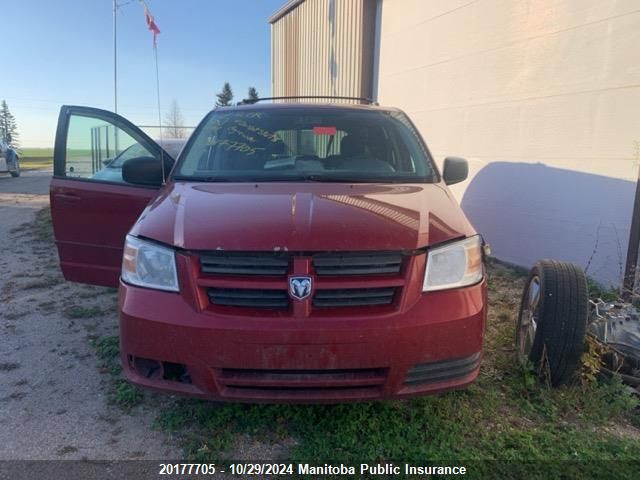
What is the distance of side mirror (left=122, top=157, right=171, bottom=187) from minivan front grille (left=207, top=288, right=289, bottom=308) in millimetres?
1493

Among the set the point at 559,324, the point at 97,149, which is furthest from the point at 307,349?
the point at 97,149

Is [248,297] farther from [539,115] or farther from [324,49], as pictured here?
[324,49]

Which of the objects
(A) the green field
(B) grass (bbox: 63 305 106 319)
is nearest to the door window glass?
(B) grass (bbox: 63 305 106 319)

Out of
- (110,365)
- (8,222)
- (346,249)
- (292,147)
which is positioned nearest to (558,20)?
(292,147)

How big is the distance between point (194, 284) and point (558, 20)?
4.65 metres

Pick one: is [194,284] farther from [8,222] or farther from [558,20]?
[8,222]

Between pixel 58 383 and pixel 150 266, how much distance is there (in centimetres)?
131

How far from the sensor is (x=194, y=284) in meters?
2.16

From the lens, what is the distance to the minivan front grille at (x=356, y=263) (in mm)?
2143

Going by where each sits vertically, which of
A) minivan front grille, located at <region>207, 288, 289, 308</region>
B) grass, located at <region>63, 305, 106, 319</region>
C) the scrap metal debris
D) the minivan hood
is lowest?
grass, located at <region>63, 305, 106, 319</region>

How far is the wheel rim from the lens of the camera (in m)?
2.91

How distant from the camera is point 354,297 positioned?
7.01ft

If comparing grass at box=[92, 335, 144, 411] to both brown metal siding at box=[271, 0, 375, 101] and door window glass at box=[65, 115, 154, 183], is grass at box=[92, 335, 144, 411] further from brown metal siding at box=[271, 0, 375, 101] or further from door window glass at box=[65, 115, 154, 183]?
brown metal siding at box=[271, 0, 375, 101]

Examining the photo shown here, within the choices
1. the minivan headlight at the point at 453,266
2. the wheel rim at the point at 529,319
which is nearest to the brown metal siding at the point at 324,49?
the wheel rim at the point at 529,319
